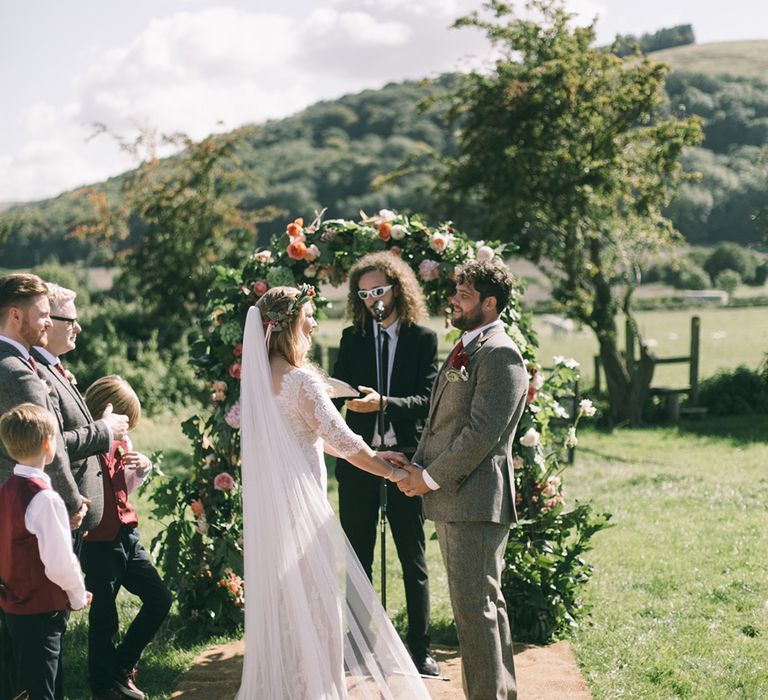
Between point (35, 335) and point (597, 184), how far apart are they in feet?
38.1

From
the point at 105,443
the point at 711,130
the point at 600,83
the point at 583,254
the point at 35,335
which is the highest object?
the point at 711,130

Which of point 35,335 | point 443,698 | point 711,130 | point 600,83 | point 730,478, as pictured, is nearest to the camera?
point 35,335

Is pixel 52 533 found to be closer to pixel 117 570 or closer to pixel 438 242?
pixel 117 570

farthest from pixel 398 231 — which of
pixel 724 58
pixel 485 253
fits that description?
pixel 724 58

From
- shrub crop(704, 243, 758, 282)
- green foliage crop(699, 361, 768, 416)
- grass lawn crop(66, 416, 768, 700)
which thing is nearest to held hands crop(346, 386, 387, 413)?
grass lawn crop(66, 416, 768, 700)

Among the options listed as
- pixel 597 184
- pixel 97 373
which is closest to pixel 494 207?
pixel 597 184

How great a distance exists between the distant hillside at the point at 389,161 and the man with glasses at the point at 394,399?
36.0ft

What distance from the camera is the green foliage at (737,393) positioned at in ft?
47.9

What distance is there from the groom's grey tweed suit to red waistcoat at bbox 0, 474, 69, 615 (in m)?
1.78

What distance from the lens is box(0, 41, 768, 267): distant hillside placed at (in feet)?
82.2

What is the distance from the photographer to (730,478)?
9.73m

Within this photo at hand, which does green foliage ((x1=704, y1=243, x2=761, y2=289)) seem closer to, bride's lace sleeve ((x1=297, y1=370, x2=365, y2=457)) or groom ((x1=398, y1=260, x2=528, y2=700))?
groom ((x1=398, y1=260, x2=528, y2=700))

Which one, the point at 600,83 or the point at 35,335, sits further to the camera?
the point at 600,83

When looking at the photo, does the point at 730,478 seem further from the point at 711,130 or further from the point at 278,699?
the point at 711,130
